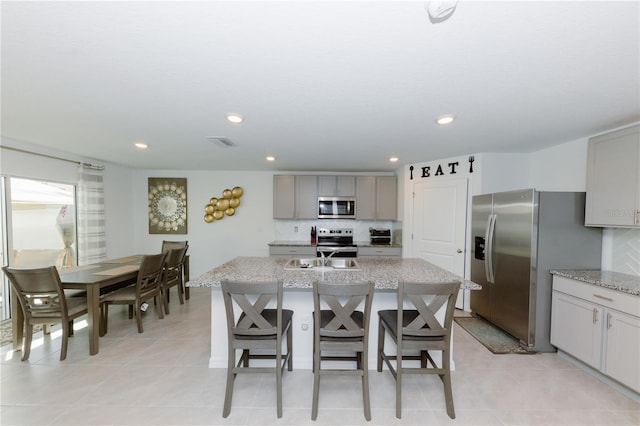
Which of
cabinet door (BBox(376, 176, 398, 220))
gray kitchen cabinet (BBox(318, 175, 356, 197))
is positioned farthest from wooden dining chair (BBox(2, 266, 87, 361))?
cabinet door (BBox(376, 176, 398, 220))

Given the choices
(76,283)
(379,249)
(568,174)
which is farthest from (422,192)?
(76,283)

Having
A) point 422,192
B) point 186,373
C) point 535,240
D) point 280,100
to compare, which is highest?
point 280,100

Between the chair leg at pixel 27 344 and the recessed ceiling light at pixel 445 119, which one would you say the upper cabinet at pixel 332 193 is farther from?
the chair leg at pixel 27 344

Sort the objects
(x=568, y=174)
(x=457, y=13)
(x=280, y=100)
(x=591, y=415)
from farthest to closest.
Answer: (x=568, y=174) < (x=280, y=100) < (x=591, y=415) < (x=457, y=13)

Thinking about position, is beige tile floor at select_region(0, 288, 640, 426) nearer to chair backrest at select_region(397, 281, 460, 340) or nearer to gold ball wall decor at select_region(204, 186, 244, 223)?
chair backrest at select_region(397, 281, 460, 340)

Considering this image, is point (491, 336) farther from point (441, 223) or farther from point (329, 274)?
point (329, 274)

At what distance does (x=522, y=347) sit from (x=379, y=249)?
237 centimetres

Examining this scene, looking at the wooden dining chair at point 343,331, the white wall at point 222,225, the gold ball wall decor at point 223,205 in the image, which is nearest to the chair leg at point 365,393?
the wooden dining chair at point 343,331

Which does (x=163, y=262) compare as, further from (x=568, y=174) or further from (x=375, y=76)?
(x=568, y=174)

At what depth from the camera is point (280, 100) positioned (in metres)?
1.96

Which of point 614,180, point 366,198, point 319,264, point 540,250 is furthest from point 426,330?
point 366,198

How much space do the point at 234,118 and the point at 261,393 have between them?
2.38 metres

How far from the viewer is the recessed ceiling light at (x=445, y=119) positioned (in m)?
2.26

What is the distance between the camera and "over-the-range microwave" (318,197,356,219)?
4.94 m
